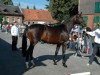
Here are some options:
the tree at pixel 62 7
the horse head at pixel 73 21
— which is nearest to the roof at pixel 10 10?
the tree at pixel 62 7

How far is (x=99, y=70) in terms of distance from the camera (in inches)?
450

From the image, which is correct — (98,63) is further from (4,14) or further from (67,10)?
(4,14)

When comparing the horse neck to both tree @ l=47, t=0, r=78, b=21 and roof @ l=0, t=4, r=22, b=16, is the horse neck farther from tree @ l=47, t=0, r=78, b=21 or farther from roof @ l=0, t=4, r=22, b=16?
roof @ l=0, t=4, r=22, b=16

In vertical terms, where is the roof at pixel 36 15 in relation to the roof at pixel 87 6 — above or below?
below

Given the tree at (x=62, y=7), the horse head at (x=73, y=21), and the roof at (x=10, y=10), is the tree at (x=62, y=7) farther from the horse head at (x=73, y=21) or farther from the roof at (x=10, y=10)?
the horse head at (x=73, y=21)

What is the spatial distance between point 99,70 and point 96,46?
4.23 ft

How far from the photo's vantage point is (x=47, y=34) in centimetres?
1215

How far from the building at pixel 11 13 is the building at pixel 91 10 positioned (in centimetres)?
4430

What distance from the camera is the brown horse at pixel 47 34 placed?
38.4 feet

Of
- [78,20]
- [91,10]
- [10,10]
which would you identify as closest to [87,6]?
[91,10]

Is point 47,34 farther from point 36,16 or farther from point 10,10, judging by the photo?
point 10,10

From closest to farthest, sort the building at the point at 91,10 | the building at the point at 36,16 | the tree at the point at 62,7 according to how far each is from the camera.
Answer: the building at the point at 91,10 < the tree at the point at 62,7 < the building at the point at 36,16

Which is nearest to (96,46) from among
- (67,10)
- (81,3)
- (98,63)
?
(98,63)

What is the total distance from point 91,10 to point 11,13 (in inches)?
1915
